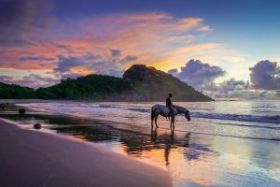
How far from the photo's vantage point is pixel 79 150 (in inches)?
487

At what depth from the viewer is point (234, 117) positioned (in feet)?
130

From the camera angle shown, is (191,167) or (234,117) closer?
(191,167)

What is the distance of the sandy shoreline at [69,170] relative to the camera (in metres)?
6.95

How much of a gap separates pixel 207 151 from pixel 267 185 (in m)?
5.66

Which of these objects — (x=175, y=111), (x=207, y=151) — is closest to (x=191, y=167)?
(x=207, y=151)

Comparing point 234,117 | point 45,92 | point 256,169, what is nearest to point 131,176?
point 256,169

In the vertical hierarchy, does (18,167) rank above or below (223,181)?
above

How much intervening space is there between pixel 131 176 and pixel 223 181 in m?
2.23

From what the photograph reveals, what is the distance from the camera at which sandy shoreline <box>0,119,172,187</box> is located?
274 inches

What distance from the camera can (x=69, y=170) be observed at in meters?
8.22

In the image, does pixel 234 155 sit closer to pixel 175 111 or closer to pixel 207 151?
pixel 207 151

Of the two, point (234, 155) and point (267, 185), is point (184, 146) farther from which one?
point (267, 185)

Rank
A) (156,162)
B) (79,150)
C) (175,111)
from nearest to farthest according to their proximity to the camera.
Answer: (156,162), (79,150), (175,111)

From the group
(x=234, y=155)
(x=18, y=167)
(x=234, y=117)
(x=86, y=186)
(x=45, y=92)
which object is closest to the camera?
(x=86, y=186)
